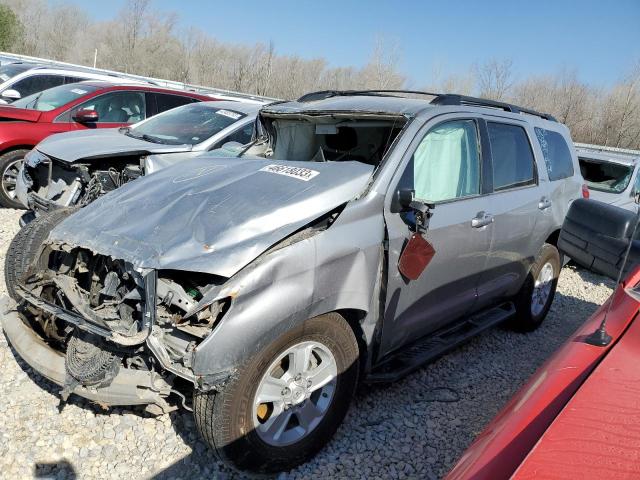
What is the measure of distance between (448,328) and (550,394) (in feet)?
6.85

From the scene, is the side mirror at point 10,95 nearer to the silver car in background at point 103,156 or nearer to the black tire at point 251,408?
the silver car in background at point 103,156

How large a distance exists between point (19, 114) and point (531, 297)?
664cm

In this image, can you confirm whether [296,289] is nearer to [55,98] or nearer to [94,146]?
[94,146]

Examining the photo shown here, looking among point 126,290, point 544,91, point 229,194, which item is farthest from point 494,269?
point 544,91

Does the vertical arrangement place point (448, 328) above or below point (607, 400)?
below

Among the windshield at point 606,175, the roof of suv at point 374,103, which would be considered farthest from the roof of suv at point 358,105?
the windshield at point 606,175

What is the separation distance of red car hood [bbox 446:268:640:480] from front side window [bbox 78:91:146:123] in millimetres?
7243

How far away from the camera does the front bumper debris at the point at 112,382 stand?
7.70ft

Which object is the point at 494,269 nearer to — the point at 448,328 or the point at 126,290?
the point at 448,328

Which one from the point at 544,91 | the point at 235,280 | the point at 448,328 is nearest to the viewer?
the point at 235,280

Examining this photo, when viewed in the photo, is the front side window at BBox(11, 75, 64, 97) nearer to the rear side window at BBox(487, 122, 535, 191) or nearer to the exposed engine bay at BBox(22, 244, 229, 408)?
the exposed engine bay at BBox(22, 244, 229, 408)

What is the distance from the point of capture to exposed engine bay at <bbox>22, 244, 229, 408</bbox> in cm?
226

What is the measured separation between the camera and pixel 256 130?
4320 mm

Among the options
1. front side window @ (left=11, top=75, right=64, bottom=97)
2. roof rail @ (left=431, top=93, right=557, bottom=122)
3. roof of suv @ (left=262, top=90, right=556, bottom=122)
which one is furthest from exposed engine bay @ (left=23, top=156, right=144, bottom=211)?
front side window @ (left=11, top=75, right=64, bottom=97)
